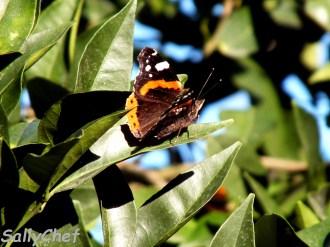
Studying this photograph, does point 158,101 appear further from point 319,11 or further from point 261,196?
point 319,11

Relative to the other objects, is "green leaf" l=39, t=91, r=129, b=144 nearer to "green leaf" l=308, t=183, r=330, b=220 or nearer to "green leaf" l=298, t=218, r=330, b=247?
"green leaf" l=298, t=218, r=330, b=247

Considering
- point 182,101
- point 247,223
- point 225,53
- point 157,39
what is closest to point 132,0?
point 182,101

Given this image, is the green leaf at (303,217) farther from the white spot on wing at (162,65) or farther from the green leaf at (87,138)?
the green leaf at (87,138)

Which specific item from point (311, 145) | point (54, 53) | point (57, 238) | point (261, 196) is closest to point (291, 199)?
point (311, 145)

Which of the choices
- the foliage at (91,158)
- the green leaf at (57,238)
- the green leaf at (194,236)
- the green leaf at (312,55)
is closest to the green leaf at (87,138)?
the foliage at (91,158)

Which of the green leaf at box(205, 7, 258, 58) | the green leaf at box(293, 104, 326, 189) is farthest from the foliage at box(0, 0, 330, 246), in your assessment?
the green leaf at box(205, 7, 258, 58)

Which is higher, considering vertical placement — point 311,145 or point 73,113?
point 73,113
